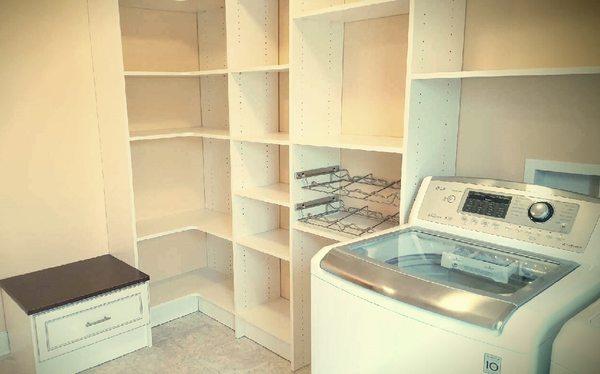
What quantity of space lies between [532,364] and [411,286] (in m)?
0.35

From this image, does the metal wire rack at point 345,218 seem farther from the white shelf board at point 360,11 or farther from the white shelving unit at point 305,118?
the white shelf board at point 360,11

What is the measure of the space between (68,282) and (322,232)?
145cm

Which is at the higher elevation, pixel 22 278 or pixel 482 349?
pixel 482 349

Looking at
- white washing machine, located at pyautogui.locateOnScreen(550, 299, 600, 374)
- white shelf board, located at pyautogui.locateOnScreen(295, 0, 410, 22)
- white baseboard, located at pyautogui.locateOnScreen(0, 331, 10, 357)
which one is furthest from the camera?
white baseboard, located at pyautogui.locateOnScreen(0, 331, 10, 357)

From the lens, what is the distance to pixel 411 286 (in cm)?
129

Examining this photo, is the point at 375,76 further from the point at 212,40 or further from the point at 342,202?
the point at 212,40

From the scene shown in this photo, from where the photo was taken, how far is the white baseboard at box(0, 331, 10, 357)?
2629 millimetres

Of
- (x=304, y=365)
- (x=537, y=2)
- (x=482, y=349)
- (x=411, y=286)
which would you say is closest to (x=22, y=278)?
(x=304, y=365)

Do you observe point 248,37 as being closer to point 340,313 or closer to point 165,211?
point 165,211

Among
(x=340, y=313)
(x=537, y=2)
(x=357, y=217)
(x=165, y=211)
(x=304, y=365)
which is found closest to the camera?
(x=340, y=313)

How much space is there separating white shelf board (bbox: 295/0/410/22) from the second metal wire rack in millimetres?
754

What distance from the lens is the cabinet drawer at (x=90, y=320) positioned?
89.9 inches

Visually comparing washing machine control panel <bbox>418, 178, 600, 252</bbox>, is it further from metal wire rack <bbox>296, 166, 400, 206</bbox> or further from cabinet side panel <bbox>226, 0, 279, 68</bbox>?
cabinet side panel <bbox>226, 0, 279, 68</bbox>

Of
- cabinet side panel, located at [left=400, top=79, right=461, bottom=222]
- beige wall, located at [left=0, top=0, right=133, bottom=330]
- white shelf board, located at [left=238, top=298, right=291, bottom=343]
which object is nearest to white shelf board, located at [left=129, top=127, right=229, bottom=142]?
beige wall, located at [left=0, top=0, right=133, bottom=330]
